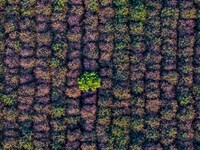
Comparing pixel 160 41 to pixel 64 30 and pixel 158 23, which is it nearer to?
pixel 158 23

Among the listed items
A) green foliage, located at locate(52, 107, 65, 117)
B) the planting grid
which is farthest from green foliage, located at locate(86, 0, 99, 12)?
green foliage, located at locate(52, 107, 65, 117)

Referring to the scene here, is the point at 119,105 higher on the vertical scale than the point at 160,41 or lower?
lower

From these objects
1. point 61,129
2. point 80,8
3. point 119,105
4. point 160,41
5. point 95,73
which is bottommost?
point 61,129

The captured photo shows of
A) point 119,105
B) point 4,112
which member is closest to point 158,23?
point 119,105

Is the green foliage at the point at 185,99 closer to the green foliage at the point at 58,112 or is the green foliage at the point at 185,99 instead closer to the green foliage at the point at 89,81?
the green foliage at the point at 89,81

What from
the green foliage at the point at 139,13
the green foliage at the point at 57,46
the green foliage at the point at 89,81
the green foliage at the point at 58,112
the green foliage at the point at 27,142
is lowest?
the green foliage at the point at 27,142

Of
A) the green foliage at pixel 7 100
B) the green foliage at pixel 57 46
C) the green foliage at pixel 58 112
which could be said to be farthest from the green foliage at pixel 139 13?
the green foliage at pixel 7 100
